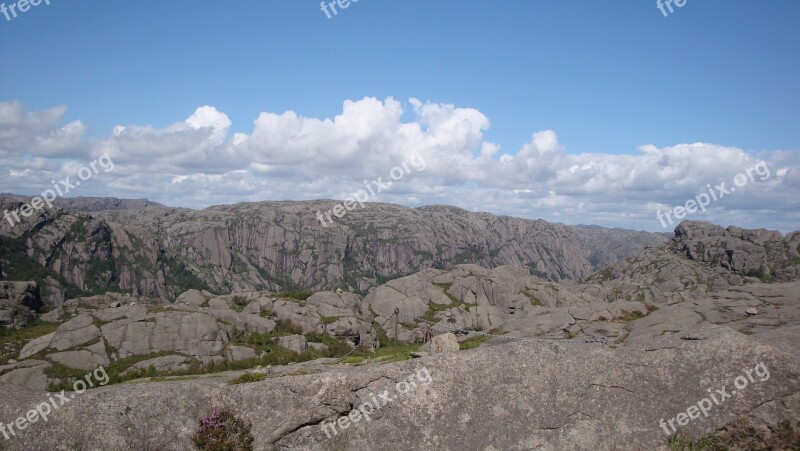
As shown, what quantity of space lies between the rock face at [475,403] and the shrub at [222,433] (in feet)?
0.84

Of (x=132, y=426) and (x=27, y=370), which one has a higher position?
(x=132, y=426)

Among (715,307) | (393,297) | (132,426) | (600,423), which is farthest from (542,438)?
(393,297)

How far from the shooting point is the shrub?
14930 mm

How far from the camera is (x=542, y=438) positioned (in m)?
14.8

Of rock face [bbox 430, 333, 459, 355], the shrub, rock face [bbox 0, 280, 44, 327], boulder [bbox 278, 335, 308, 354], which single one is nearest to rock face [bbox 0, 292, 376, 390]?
boulder [bbox 278, 335, 308, 354]

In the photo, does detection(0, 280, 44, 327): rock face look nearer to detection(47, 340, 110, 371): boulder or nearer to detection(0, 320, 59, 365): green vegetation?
detection(0, 320, 59, 365): green vegetation

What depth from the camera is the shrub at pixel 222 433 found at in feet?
49.0

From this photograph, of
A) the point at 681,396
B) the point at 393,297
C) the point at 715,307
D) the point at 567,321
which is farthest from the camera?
the point at 393,297

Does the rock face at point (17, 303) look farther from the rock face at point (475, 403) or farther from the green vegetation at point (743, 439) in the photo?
the green vegetation at point (743, 439)

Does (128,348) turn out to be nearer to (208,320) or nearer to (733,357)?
(208,320)

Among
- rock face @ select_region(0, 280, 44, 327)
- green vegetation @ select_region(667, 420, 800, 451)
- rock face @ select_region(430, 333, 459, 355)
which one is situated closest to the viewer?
green vegetation @ select_region(667, 420, 800, 451)

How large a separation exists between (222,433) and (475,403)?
8312mm

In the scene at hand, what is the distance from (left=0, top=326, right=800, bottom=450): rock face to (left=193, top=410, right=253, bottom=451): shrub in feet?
0.84

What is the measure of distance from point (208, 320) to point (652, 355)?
11898 centimetres
